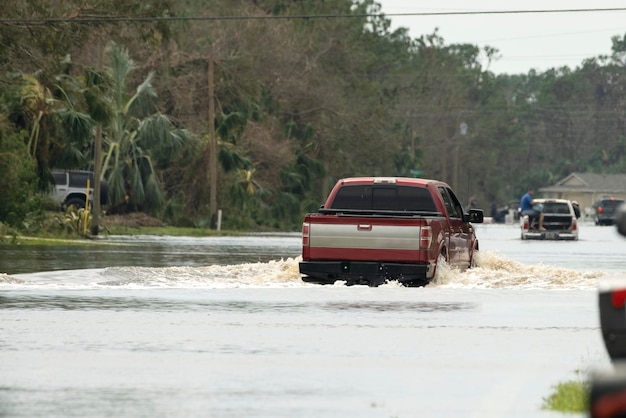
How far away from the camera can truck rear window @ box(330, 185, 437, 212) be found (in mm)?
25548

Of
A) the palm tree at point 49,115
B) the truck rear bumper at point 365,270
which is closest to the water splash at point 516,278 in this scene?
the truck rear bumper at point 365,270

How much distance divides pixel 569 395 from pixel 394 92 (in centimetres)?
12558

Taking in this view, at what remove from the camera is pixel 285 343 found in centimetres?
1564

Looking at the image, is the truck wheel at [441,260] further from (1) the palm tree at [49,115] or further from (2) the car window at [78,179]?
(2) the car window at [78,179]

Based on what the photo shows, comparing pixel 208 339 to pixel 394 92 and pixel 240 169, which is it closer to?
pixel 240 169

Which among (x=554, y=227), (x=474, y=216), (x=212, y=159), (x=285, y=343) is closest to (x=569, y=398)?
(x=285, y=343)

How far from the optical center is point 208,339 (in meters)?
16.0

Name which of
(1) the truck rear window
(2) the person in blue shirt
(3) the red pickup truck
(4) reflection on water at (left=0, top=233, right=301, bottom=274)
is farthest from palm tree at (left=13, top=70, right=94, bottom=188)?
(3) the red pickup truck

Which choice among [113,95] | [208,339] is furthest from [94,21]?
[208,339]

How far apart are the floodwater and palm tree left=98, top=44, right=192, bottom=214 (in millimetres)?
37383

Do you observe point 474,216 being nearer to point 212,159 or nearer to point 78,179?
point 78,179

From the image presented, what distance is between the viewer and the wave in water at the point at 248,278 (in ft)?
82.1

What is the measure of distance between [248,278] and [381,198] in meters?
2.82

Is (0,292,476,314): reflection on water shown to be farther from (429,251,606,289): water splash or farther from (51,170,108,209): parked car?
(51,170,108,209): parked car
